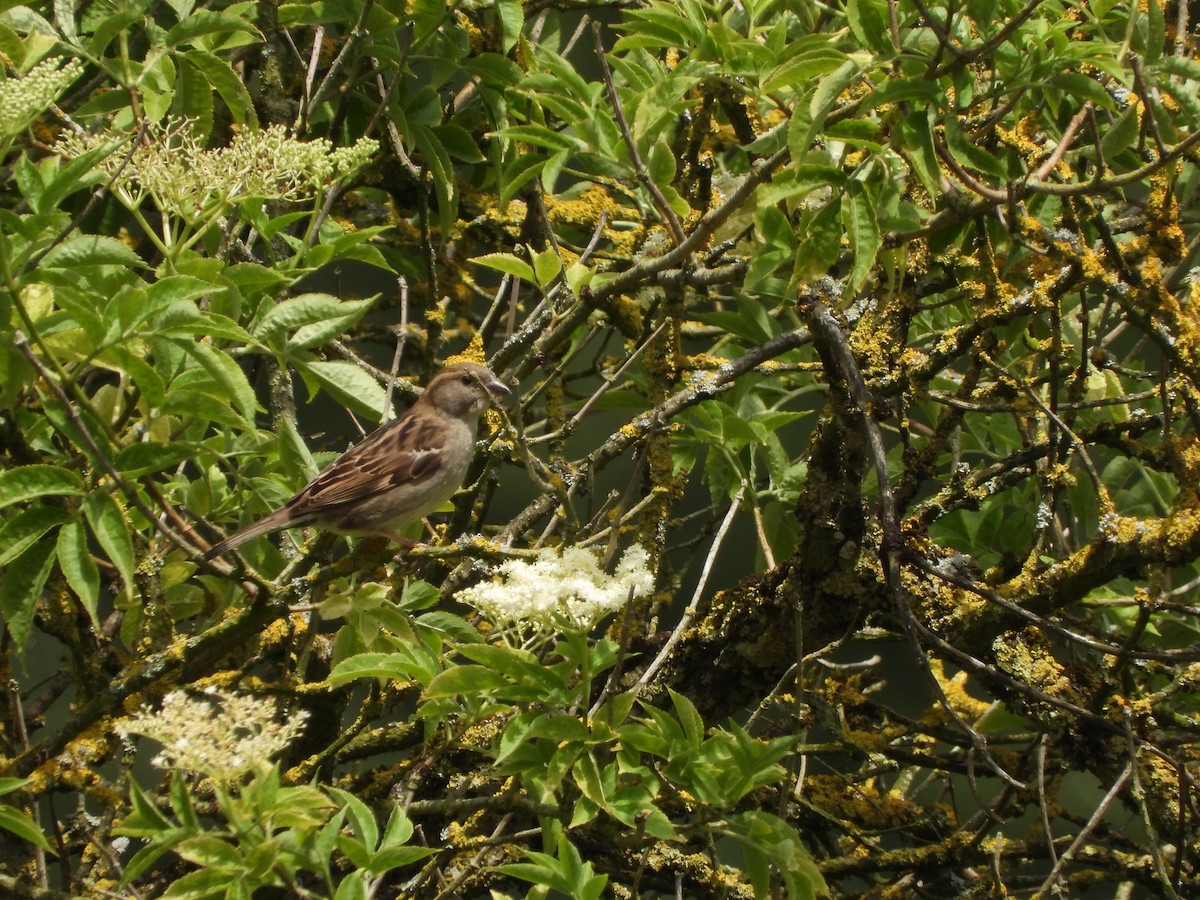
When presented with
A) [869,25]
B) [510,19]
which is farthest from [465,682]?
[510,19]

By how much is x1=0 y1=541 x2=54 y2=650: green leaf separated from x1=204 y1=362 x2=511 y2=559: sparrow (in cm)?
78

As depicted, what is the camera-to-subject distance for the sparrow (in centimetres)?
336

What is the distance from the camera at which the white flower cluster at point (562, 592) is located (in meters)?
2.03

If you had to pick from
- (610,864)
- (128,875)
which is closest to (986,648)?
(610,864)

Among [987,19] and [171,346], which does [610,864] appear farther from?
[987,19]

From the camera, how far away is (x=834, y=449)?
2.58 m

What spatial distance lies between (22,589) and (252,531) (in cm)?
74

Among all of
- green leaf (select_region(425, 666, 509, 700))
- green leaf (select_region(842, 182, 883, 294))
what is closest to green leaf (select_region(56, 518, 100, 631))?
green leaf (select_region(425, 666, 509, 700))

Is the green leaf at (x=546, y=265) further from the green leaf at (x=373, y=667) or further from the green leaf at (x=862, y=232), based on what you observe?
the green leaf at (x=373, y=667)

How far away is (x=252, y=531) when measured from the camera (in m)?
2.96

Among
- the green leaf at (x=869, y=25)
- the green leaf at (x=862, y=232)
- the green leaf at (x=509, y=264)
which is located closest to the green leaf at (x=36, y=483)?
the green leaf at (x=509, y=264)

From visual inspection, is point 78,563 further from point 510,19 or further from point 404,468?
point 404,468

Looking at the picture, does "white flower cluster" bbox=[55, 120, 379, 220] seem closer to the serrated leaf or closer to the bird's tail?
the serrated leaf

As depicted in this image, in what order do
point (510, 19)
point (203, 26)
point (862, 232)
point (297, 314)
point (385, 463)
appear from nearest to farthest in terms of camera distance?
point (862, 232)
point (297, 314)
point (203, 26)
point (510, 19)
point (385, 463)
